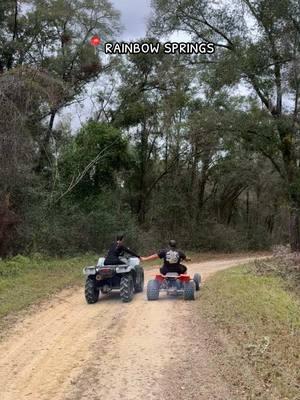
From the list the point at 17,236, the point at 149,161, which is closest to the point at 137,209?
the point at 149,161

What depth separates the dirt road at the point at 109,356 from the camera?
6020mm

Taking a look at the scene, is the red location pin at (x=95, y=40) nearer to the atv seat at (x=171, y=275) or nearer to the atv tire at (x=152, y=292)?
the atv seat at (x=171, y=275)

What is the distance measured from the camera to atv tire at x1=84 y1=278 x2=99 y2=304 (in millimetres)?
11680

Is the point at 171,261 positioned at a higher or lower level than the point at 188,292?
higher

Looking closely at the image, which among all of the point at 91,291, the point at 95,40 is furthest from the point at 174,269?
the point at 95,40

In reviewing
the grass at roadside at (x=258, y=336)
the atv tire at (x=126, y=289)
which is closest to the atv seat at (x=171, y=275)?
the grass at roadside at (x=258, y=336)

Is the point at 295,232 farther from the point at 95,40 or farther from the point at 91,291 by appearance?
the point at 95,40

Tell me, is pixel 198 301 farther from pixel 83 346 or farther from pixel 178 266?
pixel 83 346

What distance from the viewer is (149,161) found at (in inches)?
1371

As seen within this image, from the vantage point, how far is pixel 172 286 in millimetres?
12211

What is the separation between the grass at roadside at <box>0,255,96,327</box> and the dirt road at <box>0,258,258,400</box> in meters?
1.07

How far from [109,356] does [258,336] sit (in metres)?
2.23

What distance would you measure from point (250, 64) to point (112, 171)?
34.9 feet

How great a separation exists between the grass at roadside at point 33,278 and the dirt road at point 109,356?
1.07 m
